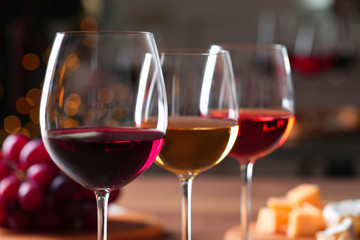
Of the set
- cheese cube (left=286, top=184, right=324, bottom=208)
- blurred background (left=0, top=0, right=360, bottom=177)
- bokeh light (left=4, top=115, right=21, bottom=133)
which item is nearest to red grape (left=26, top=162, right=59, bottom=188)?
cheese cube (left=286, top=184, right=324, bottom=208)

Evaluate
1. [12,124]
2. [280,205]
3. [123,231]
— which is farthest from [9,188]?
[12,124]

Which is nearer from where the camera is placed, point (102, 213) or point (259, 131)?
point (102, 213)

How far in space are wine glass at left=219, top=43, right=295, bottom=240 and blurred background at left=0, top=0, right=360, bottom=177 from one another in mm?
1535

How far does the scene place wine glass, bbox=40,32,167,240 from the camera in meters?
0.56

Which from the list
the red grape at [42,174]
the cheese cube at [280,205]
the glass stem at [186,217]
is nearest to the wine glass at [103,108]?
the glass stem at [186,217]

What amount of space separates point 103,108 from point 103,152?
0.16ft

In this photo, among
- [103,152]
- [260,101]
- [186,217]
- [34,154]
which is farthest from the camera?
[34,154]

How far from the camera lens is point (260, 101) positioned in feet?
2.72

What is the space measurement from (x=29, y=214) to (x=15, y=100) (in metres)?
2.37

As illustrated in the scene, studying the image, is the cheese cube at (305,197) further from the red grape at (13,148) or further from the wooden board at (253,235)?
the red grape at (13,148)

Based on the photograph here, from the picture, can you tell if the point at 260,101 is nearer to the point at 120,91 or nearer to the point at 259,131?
the point at 259,131

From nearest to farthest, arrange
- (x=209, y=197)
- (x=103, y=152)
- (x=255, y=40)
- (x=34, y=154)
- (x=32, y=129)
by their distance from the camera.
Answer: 1. (x=103, y=152)
2. (x=34, y=154)
3. (x=209, y=197)
4. (x=32, y=129)
5. (x=255, y=40)

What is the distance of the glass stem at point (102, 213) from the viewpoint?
566 mm

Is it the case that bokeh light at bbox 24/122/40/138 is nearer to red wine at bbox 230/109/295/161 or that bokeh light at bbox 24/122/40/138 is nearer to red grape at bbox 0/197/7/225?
red grape at bbox 0/197/7/225
